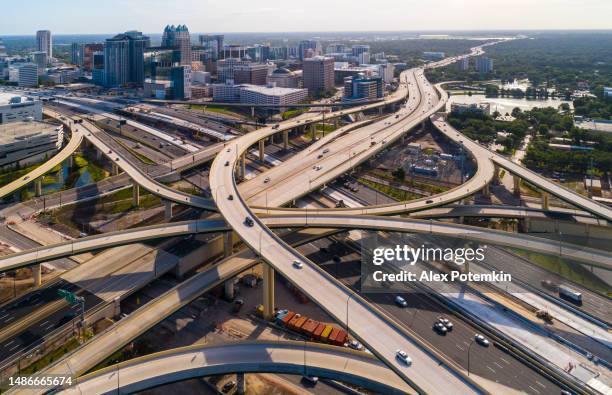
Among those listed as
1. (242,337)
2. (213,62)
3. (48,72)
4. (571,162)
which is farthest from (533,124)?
(48,72)

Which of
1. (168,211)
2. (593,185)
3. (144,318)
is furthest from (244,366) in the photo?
(593,185)

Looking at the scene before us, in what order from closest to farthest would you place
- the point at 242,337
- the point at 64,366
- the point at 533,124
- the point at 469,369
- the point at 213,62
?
the point at 64,366 → the point at 469,369 → the point at 242,337 → the point at 533,124 → the point at 213,62

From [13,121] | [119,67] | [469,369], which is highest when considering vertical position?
[119,67]

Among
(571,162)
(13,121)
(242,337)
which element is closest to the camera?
(242,337)

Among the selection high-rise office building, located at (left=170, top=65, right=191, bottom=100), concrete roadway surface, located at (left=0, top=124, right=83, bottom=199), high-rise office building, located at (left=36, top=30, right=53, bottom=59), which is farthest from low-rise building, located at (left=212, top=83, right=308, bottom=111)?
high-rise office building, located at (left=36, top=30, right=53, bottom=59)

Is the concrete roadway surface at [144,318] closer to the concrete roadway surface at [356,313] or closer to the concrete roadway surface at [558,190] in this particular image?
the concrete roadway surface at [356,313]

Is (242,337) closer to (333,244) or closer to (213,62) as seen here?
(333,244)
